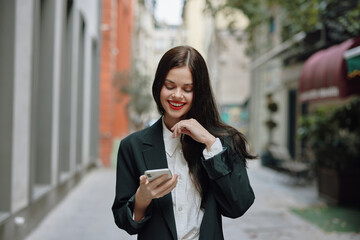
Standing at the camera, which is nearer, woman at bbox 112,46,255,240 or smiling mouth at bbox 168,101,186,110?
woman at bbox 112,46,255,240

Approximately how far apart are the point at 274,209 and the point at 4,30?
19.9ft

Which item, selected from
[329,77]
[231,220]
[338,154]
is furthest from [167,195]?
[338,154]

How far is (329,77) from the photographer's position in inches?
313

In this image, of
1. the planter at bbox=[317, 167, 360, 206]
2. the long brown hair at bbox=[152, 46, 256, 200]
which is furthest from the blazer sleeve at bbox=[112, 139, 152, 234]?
the planter at bbox=[317, 167, 360, 206]

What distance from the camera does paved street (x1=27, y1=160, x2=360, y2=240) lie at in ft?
21.9

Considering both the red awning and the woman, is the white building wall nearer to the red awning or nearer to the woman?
the woman

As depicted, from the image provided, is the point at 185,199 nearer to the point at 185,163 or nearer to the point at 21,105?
the point at 185,163

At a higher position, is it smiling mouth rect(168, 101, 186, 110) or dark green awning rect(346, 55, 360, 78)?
dark green awning rect(346, 55, 360, 78)

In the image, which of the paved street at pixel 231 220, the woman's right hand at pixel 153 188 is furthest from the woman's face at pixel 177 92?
the paved street at pixel 231 220

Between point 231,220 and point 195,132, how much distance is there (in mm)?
6343

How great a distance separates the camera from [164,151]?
198 centimetres

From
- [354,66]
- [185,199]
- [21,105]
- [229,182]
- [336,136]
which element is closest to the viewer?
[229,182]

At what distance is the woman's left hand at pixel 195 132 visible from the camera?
1.85 m

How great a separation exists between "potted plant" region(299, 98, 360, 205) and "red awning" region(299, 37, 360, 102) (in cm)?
94
